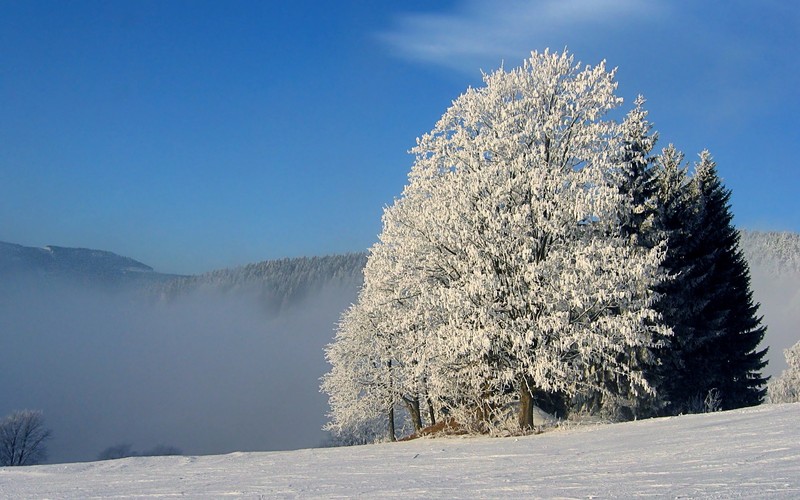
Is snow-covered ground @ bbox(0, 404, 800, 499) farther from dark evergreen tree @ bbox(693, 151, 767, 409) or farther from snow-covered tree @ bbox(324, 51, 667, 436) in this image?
dark evergreen tree @ bbox(693, 151, 767, 409)

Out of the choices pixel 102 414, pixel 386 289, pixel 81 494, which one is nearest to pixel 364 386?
pixel 386 289

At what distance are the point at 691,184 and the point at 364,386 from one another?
20.4m

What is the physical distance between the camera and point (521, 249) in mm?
15250

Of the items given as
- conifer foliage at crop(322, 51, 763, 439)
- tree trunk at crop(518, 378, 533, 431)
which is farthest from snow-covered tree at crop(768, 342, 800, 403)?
tree trunk at crop(518, 378, 533, 431)

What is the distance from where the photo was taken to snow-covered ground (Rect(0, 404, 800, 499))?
6488mm

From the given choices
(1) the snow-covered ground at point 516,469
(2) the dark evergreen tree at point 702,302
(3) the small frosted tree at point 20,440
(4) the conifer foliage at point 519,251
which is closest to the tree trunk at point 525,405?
(4) the conifer foliage at point 519,251

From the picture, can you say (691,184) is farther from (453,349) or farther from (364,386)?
(364,386)

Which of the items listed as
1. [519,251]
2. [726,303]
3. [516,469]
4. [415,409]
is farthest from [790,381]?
[516,469]

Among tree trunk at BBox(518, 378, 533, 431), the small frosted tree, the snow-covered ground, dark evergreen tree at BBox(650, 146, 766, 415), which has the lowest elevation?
the small frosted tree

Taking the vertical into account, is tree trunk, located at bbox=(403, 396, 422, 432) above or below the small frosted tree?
above

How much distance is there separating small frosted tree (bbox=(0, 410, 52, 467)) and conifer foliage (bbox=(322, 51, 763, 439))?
73577 millimetres

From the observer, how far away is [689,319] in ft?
79.4

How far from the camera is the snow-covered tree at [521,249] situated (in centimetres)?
1481

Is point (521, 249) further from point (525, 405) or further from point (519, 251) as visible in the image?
point (525, 405)
